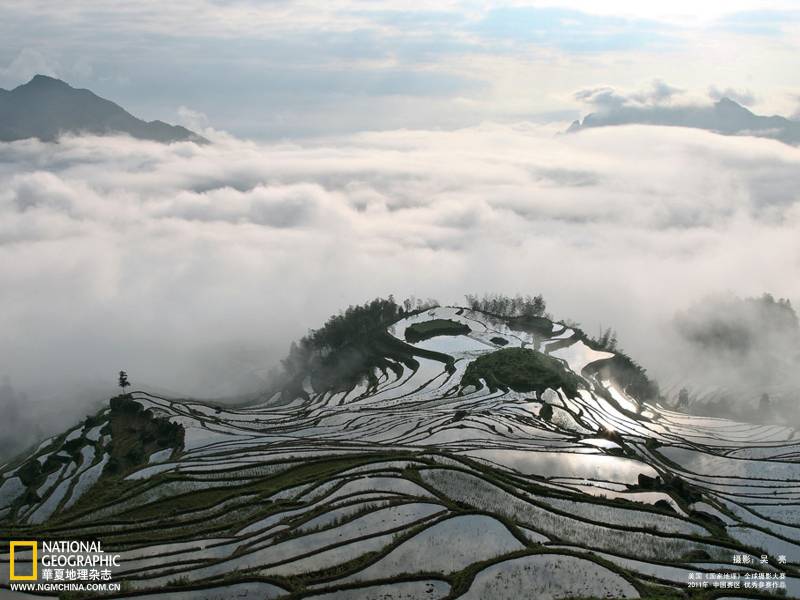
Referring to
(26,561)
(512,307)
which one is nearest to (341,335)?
(512,307)

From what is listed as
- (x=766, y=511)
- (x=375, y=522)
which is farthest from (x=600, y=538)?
(x=766, y=511)

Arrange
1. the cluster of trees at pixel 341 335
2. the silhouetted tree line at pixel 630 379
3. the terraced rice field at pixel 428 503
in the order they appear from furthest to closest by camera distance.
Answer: the cluster of trees at pixel 341 335 < the silhouetted tree line at pixel 630 379 < the terraced rice field at pixel 428 503

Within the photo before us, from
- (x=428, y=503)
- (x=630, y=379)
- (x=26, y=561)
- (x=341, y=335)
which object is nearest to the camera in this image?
(x=26, y=561)

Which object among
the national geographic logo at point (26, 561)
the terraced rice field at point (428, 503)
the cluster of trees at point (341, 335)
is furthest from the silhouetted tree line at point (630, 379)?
the national geographic logo at point (26, 561)

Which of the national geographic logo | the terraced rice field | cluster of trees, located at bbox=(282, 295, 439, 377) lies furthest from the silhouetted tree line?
the national geographic logo

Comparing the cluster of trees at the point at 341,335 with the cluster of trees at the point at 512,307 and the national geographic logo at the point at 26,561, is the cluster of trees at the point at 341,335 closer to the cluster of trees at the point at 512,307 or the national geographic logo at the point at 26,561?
the cluster of trees at the point at 512,307

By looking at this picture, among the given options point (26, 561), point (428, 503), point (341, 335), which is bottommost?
point (341, 335)

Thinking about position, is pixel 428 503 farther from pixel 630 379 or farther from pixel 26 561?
pixel 630 379

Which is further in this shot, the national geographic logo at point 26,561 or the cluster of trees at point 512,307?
the cluster of trees at point 512,307

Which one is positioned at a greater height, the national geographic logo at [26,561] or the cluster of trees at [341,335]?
the national geographic logo at [26,561]
